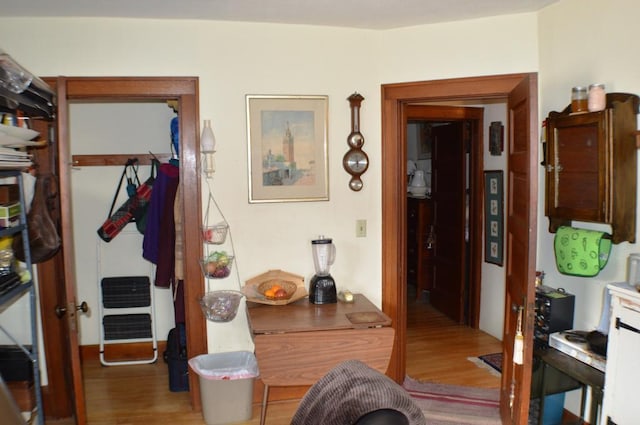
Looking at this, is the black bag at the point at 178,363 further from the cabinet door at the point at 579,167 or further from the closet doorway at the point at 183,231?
the cabinet door at the point at 579,167

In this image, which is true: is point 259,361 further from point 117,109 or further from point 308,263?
point 117,109

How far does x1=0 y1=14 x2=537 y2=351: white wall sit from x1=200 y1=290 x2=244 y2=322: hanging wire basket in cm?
9

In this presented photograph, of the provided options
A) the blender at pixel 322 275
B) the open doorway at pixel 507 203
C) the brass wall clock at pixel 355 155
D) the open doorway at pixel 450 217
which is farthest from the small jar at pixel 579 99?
the open doorway at pixel 450 217

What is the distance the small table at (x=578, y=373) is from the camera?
214cm

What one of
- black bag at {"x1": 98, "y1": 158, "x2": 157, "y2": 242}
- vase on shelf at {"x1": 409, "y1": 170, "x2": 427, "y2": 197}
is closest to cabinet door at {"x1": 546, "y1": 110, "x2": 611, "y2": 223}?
black bag at {"x1": 98, "y1": 158, "x2": 157, "y2": 242}

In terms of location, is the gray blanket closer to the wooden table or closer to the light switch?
the wooden table

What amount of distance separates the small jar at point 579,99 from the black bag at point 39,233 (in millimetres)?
2714

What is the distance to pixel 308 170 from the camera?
3006mm

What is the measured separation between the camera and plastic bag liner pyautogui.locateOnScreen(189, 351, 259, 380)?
2777 mm

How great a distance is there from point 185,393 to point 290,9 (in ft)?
8.28

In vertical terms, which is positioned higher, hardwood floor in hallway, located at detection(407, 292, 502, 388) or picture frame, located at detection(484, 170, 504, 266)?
picture frame, located at detection(484, 170, 504, 266)

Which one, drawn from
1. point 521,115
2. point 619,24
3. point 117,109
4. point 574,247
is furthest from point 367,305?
point 117,109

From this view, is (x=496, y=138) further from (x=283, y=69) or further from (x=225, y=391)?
(x=225, y=391)

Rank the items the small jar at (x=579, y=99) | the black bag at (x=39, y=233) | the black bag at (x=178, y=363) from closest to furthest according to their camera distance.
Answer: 1. the small jar at (x=579, y=99)
2. the black bag at (x=39, y=233)
3. the black bag at (x=178, y=363)
